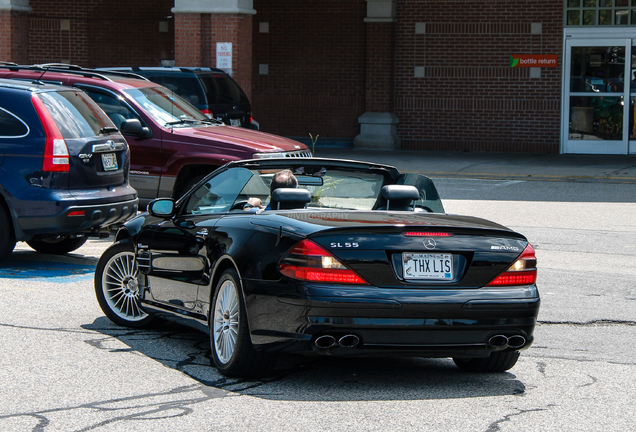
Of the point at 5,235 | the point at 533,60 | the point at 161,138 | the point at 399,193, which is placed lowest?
the point at 5,235

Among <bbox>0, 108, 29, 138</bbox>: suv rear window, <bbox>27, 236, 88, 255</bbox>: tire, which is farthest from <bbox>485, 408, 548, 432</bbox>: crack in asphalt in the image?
<bbox>27, 236, 88, 255</bbox>: tire

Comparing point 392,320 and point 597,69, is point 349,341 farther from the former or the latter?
point 597,69

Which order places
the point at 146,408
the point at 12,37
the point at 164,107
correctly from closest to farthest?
the point at 146,408 < the point at 164,107 < the point at 12,37

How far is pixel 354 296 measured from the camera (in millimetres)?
5250

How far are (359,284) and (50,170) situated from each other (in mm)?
5131

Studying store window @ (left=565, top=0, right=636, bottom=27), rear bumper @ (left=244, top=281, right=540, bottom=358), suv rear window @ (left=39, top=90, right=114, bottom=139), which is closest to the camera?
rear bumper @ (left=244, top=281, right=540, bottom=358)

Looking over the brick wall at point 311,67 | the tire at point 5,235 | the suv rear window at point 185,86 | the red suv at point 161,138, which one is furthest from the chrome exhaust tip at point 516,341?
the brick wall at point 311,67

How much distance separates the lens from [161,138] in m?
12.4

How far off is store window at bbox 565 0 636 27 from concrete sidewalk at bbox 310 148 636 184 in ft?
10.9

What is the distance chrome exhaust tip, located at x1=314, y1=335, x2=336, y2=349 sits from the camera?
17.3 ft

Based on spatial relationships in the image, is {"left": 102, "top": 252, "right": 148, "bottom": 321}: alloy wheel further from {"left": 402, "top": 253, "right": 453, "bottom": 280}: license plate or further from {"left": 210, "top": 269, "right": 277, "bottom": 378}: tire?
{"left": 402, "top": 253, "right": 453, "bottom": 280}: license plate

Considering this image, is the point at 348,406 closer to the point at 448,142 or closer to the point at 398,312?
the point at 398,312

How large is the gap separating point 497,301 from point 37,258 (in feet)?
21.7

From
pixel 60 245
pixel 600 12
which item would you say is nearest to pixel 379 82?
pixel 600 12
